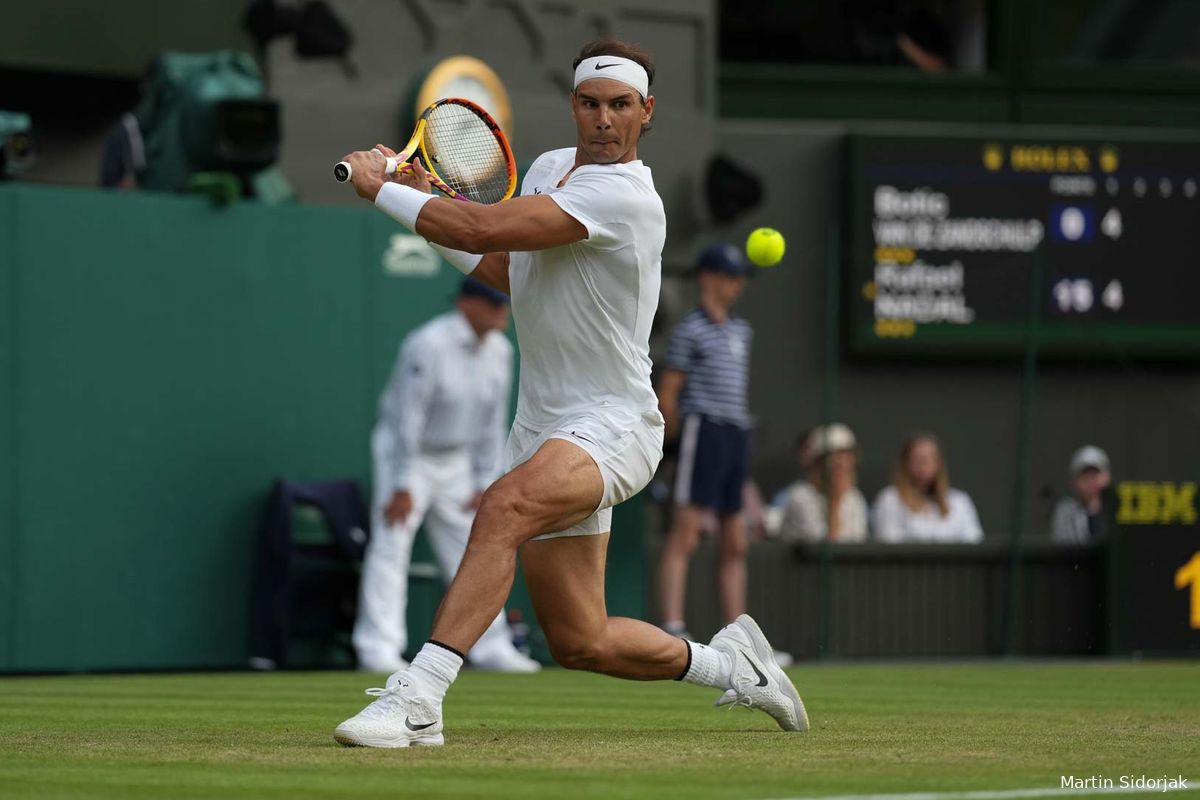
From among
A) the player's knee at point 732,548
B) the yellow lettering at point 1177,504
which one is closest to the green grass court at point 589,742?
the player's knee at point 732,548

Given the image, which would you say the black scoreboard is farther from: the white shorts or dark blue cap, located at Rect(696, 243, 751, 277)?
the white shorts

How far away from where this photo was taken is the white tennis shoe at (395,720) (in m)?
6.25

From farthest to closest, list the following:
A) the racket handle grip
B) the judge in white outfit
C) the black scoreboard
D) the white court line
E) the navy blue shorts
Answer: the black scoreboard
the navy blue shorts
the judge in white outfit
the racket handle grip
the white court line

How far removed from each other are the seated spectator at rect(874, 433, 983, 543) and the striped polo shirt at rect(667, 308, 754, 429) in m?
1.72

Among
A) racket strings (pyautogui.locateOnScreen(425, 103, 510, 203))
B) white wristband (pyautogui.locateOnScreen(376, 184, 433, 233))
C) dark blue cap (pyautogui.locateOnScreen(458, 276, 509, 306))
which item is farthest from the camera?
dark blue cap (pyautogui.locateOnScreen(458, 276, 509, 306))

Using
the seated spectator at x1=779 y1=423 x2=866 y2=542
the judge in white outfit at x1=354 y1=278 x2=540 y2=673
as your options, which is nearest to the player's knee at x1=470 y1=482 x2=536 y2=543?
the judge in white outfit at x1=354 y1=278 x2=540 y2=673

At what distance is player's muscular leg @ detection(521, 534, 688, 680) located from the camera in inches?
265

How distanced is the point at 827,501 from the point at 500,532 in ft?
26.8

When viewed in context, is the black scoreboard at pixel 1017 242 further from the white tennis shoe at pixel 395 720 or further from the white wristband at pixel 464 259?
the white tennis shoe at pixel 395 720

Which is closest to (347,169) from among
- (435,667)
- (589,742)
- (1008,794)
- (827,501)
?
(435,667)

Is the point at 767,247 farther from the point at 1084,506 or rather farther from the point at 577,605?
the point at 1084,506

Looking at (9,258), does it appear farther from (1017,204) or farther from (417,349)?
(1017,204)

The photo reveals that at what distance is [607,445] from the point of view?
668 cm

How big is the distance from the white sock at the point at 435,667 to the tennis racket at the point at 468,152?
5.18ft
